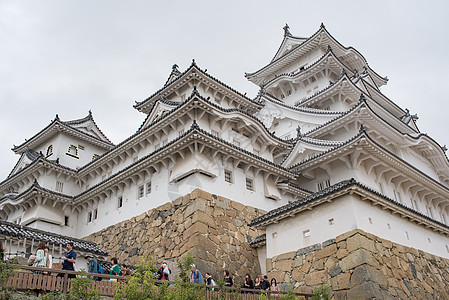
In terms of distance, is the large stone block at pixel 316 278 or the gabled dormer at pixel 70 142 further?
the gabled dormer at pixel 70 142

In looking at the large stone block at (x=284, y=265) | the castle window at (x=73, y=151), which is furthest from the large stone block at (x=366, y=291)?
the castle window at (x=73, y=151)

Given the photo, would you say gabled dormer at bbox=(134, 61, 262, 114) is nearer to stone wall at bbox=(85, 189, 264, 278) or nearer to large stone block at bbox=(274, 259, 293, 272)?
stone wall at bbox=(85, 189, 264, 278)

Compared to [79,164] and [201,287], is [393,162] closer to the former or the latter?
[201,287]

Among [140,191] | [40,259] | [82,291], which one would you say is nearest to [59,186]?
[140,191]

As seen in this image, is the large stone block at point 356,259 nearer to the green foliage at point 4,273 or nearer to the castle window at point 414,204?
the green foliage at point 4,273

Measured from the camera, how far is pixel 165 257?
18125mm

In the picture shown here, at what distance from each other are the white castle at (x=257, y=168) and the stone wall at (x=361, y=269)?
1.45 feet

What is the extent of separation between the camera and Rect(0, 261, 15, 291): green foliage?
27.5 ft

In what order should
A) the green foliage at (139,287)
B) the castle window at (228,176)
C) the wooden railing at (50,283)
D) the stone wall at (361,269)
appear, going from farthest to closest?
the castle window at (228,176), the stone wall at (361,269), the wooden railing at (50,283), the green foliage at (139,287)

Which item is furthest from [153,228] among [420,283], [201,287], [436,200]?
[436,200]

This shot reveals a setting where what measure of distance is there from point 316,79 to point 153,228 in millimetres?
22397

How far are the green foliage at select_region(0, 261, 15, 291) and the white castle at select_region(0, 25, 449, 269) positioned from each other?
1002cm

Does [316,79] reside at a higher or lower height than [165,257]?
higher

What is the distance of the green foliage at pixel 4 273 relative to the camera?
838 centimetres
